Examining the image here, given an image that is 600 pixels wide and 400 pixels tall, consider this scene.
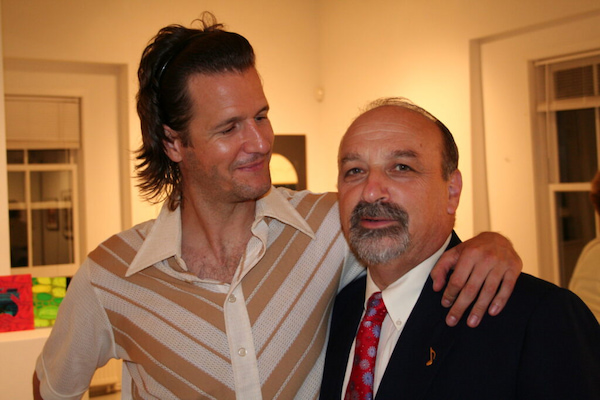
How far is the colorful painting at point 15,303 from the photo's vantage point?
282 cm

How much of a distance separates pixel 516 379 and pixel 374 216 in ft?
1.53

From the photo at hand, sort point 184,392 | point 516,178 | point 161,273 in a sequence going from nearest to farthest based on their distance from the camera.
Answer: point 184,392 < point 161,273 < point 516,178

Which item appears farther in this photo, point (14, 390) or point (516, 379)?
point (14, 390)

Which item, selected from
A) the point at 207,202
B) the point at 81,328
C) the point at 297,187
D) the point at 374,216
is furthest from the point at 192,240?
the point at 297,187

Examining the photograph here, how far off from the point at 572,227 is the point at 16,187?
3547 mm

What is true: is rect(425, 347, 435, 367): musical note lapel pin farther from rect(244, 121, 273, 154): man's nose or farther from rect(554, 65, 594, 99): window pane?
rect(554, 65, 594, 99): window pane

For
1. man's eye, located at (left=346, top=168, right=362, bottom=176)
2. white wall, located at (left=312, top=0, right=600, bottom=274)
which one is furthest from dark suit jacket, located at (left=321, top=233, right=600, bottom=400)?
white wall, located at (left=312, top=0, right=600, bottom=274)

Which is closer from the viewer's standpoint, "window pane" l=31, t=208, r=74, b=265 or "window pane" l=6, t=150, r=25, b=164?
"window pane" l=6, t=150, r=25, b=164

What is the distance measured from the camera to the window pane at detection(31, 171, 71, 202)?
3.96 meters

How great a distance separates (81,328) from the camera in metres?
1.62

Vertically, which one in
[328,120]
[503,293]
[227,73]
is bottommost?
[503,293]

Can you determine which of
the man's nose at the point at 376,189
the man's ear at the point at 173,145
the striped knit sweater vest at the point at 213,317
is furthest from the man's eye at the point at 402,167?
the man's ear at the point at 173,145

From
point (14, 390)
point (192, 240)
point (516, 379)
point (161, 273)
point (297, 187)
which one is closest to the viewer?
point (516, 379)

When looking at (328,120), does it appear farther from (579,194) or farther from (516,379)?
(516,379)
